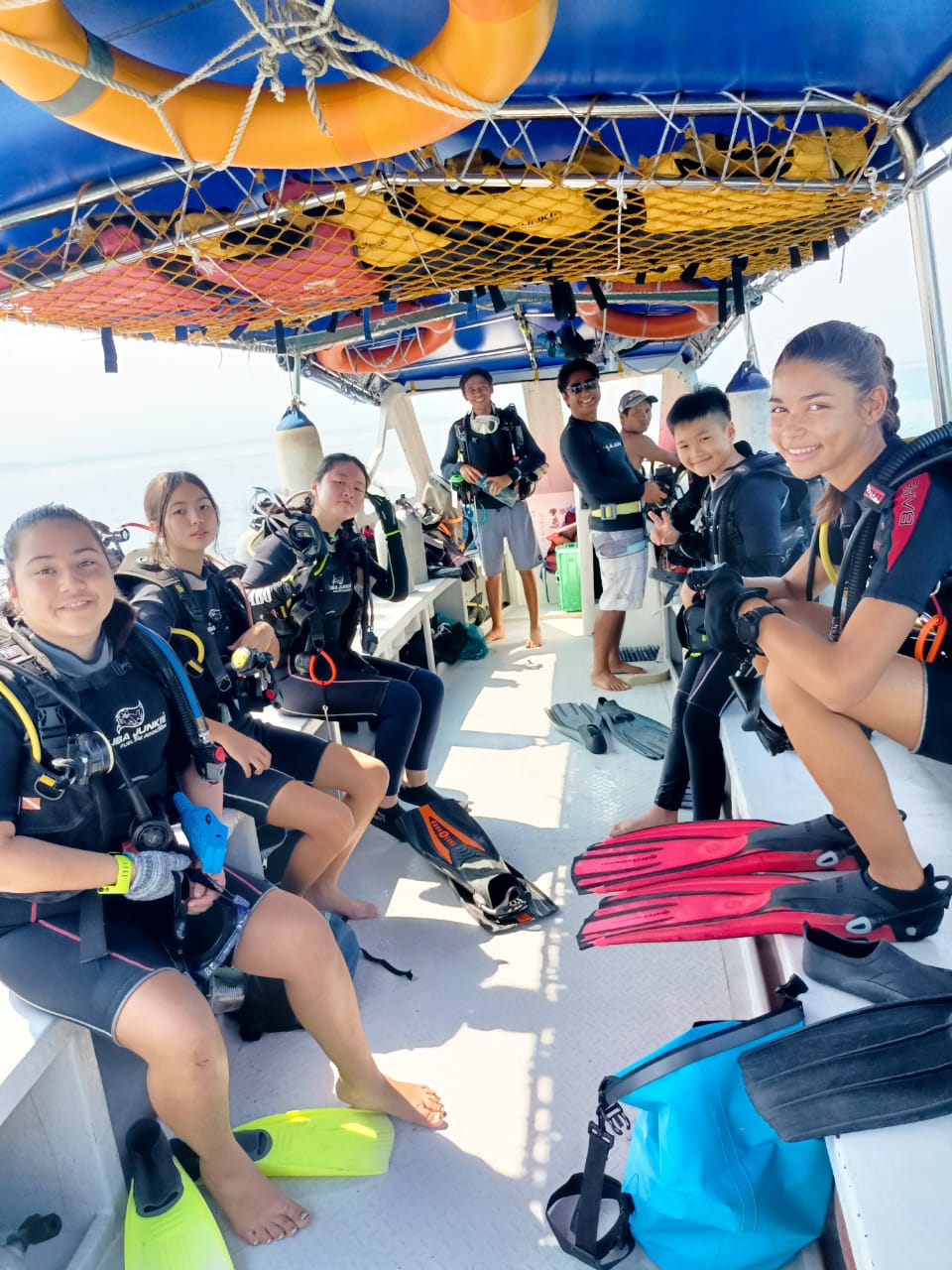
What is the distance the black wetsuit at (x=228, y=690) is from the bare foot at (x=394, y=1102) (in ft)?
2.49

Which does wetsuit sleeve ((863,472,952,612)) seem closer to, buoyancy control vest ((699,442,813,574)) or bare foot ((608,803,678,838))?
buoyancy control vest ((699,442,813,574))

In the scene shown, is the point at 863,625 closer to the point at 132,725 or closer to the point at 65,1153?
the point at 132,725

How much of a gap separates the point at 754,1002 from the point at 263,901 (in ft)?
3.48

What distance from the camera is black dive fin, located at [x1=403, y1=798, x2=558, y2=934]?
2451 millimetres

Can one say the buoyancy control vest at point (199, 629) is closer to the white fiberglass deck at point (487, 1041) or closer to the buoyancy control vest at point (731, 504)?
the white fiberglass deck at point (487, 1041)

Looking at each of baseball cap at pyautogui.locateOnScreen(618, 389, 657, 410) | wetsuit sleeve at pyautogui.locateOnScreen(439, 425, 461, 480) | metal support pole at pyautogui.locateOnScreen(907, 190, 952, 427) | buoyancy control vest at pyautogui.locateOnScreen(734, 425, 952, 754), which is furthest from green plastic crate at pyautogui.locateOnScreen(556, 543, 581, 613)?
buoyancy control vest at pyautogui.locateOnScreen(734, 425, 952, 754)

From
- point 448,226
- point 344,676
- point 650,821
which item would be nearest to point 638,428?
point 448,226

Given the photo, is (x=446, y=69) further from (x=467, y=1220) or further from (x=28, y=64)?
(x=467, y=1220)

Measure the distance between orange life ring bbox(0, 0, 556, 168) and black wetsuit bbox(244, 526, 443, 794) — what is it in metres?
1.42

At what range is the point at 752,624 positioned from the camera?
1.60 meters

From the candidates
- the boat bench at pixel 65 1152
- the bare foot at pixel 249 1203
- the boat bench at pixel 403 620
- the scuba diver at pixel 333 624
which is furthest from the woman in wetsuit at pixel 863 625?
the boat bench at pixel 403 620

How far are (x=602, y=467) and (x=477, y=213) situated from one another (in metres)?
1.89

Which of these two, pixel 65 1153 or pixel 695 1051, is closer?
pixel 695 1051

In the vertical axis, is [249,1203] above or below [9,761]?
below
